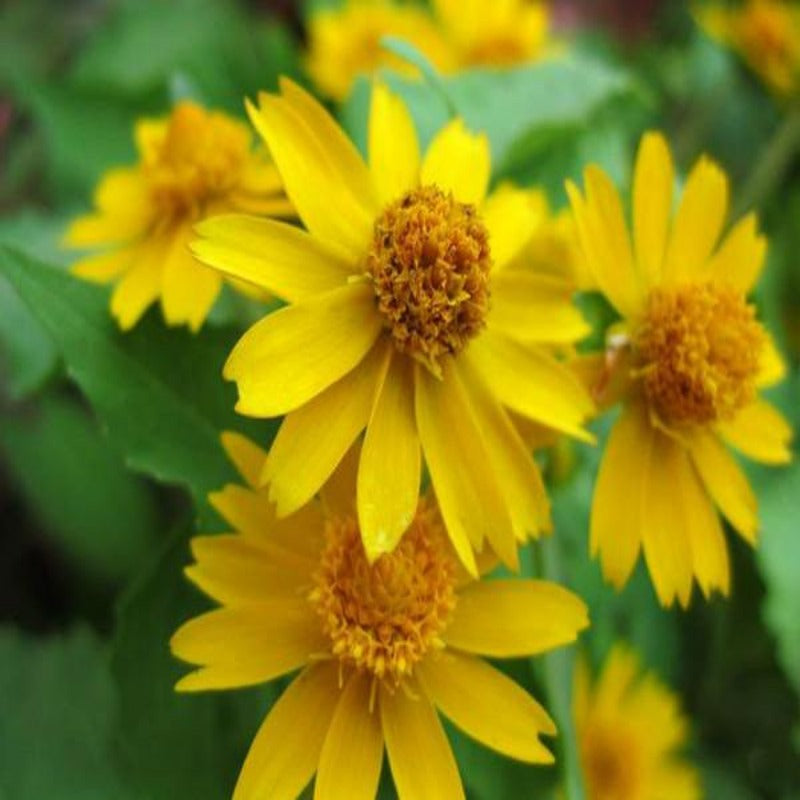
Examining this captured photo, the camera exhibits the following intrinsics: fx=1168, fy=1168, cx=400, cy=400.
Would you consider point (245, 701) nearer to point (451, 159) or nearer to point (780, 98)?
point (451, 159)

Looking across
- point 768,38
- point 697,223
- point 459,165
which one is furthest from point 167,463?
point 768,38

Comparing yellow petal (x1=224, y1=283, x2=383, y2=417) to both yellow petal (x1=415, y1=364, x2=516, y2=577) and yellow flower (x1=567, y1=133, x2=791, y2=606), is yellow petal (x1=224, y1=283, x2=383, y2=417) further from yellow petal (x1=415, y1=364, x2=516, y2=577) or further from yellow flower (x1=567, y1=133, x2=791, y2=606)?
yellow flower (x1=567, y1=133, x2=791, y2=606)

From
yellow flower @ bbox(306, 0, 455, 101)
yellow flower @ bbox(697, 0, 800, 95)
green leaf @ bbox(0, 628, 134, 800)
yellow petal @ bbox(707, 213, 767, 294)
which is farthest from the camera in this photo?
yellow flower @ bbox(697, 0, 800, 95)

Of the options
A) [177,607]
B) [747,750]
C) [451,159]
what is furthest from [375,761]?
[747,750]

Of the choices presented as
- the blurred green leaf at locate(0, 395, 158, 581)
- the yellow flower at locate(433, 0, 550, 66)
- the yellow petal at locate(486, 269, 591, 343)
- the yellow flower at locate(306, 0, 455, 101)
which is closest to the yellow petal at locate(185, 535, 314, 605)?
the yellow petal at locate(486, 269, 591, 343)

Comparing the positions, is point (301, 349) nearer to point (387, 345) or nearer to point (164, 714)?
point (387, 345)

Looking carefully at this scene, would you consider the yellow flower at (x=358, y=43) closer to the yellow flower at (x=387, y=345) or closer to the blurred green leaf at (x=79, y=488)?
the blurred green leaf at (x=79, y=488)
